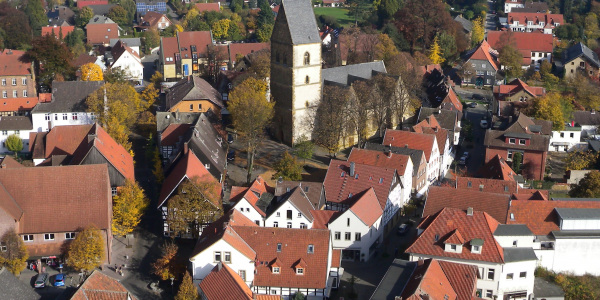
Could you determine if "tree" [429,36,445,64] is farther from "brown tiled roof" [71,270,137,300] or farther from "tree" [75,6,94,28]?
"brown tiled roof" [71,270,137,300]

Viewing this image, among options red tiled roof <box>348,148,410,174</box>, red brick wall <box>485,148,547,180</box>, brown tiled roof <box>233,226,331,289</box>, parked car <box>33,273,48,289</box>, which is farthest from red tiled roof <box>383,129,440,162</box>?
parked car <box>33,273,48,289</box>

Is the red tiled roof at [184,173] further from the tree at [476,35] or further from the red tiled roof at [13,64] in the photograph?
the tree at [476,35]

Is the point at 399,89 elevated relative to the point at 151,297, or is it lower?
elevated

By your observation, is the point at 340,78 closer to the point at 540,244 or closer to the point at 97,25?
the point at 540,244

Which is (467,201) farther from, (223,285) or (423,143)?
(223,285)

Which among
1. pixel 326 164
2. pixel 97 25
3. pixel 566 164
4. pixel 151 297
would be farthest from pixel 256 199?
pixel 97 25

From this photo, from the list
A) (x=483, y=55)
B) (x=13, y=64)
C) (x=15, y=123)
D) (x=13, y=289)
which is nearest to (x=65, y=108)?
(x=15, y=123)
